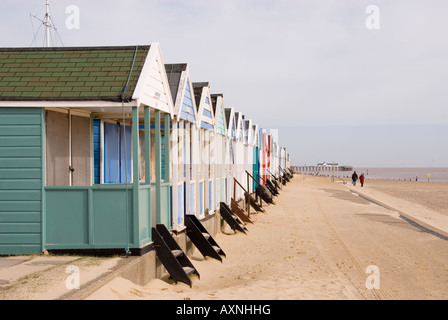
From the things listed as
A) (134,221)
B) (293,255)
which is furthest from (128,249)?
(293,255)

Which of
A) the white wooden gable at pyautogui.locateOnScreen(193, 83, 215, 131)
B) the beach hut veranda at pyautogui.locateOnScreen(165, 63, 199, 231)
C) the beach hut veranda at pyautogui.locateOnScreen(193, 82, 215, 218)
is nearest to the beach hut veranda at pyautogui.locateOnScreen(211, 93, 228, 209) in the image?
the beach hut veranda at pyautogui.locateOnScreen(193, 82, 215, 218)

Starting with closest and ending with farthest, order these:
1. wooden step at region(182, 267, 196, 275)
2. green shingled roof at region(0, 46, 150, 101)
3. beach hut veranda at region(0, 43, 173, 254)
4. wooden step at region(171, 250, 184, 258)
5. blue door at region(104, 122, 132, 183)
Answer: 1. beach hut veranda at region(0, 43, 173, 254)
2. green shingled roof at region(0, 46, 150, 101)
3. wooden step at region(182, 267, 196, 275)
4. wooden step at region(171, 250, 184, 258)
5. blue door at region(104, 122, 132, 183)

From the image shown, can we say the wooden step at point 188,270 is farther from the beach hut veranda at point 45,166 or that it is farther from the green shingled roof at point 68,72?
the green shingled roof at point 68,72

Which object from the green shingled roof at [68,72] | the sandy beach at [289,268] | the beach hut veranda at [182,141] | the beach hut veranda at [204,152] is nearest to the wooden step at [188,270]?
the sandy beach at [289,268]

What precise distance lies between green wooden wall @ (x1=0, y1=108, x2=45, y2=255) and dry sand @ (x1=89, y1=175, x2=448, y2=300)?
2448 millimetres

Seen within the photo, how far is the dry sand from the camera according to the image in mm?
7395

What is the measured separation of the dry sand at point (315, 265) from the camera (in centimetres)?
739

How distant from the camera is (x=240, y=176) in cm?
2052

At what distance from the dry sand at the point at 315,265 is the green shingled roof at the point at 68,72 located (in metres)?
3.29

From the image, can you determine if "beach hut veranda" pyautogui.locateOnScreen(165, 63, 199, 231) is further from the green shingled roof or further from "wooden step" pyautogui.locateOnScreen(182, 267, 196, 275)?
the green shingled roof
